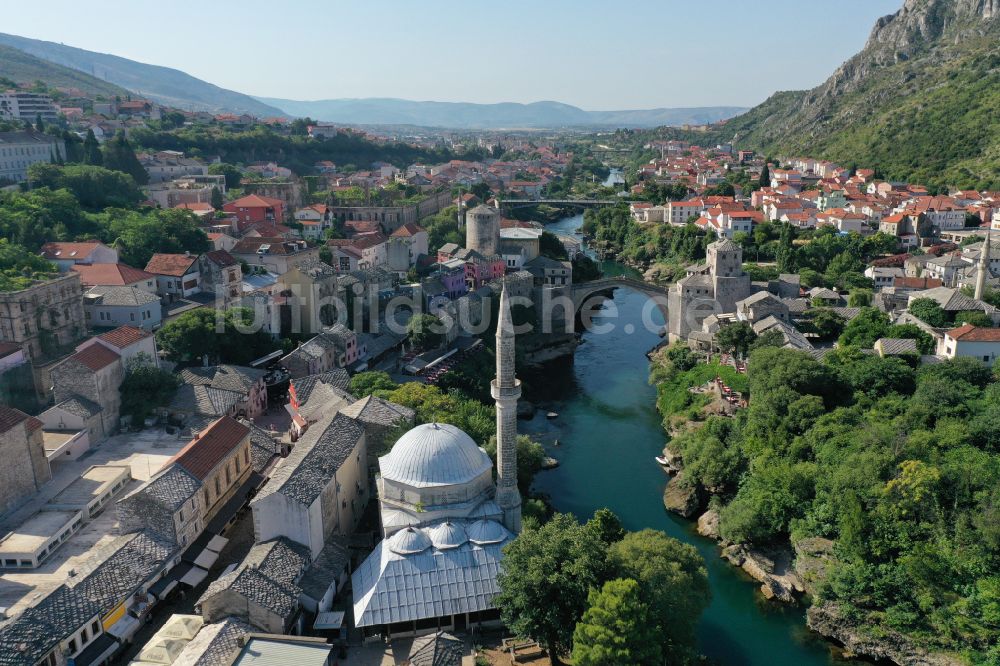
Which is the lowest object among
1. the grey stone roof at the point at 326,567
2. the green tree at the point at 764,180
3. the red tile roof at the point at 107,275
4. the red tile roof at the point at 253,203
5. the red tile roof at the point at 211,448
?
the grey stone roof at the point at 326,567

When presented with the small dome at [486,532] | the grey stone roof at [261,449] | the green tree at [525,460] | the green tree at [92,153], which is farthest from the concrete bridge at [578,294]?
the green tree at [92,153]

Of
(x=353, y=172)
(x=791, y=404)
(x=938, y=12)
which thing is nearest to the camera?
(x=791, y=404)

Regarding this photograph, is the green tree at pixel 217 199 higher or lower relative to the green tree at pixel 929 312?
higher

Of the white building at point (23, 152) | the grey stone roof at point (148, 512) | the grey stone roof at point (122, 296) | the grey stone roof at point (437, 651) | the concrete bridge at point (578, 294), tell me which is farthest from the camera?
the white building at point (23, 152)

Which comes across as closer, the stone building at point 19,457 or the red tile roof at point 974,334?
the stone building at point 19,457

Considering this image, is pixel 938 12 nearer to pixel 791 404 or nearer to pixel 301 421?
pixel 791 404

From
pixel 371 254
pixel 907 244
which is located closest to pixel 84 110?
pixel 371 254

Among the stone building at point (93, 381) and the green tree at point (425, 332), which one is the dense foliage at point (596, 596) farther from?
the green tree at point (425, 332)

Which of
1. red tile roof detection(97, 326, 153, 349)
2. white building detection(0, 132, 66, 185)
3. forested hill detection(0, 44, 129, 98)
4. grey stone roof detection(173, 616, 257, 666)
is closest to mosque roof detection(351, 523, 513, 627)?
grey stone roof detection(173, 616, 257, 666)
